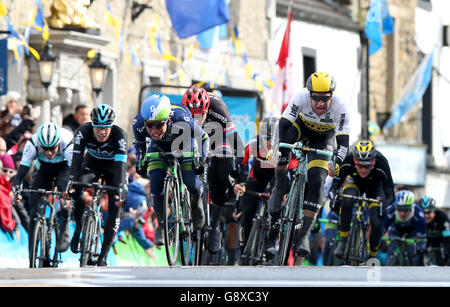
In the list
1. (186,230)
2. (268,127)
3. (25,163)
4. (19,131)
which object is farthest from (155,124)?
(19,131)

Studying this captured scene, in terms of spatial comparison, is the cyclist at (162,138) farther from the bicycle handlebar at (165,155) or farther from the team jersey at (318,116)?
the team jersey at (318,116)

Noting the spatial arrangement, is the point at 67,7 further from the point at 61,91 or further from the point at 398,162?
the point at 398,162

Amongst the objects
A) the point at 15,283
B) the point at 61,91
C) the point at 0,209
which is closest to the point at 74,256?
the point at 0,209

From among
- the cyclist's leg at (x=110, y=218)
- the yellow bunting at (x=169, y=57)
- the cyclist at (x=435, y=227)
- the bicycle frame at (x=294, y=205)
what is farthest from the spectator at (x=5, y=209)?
the yellow bunting at (x=169, y=57)

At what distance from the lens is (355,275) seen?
9.28m

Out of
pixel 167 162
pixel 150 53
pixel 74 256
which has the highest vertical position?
pixel 150 53

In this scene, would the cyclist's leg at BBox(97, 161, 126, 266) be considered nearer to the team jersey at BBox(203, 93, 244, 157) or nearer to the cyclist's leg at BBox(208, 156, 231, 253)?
the cyclist's leg at BBox(208, 156, 231, 253)

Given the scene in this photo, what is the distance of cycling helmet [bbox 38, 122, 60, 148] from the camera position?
15.3 meters

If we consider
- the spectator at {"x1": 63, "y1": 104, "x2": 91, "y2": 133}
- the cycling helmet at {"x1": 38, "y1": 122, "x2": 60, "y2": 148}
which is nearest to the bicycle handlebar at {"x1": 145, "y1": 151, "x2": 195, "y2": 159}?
the cycling helmet at {"x1": 38, "y1": 122, "x2": 60, "y2": 148}

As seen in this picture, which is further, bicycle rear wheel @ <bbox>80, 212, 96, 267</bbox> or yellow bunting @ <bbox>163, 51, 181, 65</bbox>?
yellow bunting @ <bbox>163, 51, 181, 65</bbox>

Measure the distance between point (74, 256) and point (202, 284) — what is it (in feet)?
30.5

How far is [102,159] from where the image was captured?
49.9 ft

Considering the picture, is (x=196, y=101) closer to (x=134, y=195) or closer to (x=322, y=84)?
(x=322, y=84)

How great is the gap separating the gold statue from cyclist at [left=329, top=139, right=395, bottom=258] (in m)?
7.51
